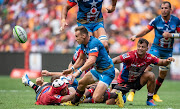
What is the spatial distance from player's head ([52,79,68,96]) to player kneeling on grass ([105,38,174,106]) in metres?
1.19

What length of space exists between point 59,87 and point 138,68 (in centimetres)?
180

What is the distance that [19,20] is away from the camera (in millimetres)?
21781

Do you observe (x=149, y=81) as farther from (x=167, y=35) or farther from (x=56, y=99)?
(x=56, y=99)

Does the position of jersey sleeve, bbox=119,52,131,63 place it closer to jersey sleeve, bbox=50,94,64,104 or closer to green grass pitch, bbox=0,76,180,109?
green grass pitch, bbox=0,76,180,109

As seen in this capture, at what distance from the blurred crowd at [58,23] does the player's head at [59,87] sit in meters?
11.3

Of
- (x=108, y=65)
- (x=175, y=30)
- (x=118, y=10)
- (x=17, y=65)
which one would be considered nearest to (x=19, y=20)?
(x=17, y=65)

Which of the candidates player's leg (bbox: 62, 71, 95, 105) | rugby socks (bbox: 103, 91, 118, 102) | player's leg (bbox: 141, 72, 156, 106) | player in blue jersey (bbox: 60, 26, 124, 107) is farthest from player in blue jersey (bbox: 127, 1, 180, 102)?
player's leg (bbox: 62, 71, 95, 105)

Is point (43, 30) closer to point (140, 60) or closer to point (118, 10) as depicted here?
point (118, 10)

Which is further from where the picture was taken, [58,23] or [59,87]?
[58,23]

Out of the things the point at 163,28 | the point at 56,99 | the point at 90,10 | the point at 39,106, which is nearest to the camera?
the point at 39,106

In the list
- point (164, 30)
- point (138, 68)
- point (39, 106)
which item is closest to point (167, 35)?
point (164, 30)

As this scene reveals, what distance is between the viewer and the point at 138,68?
8195 mm

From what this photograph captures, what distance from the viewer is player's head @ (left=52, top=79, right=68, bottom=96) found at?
7641 mm

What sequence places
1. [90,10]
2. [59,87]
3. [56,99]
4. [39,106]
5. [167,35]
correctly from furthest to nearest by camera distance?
[167,35], [90,10], [56,99], [59,87], [39,106]
